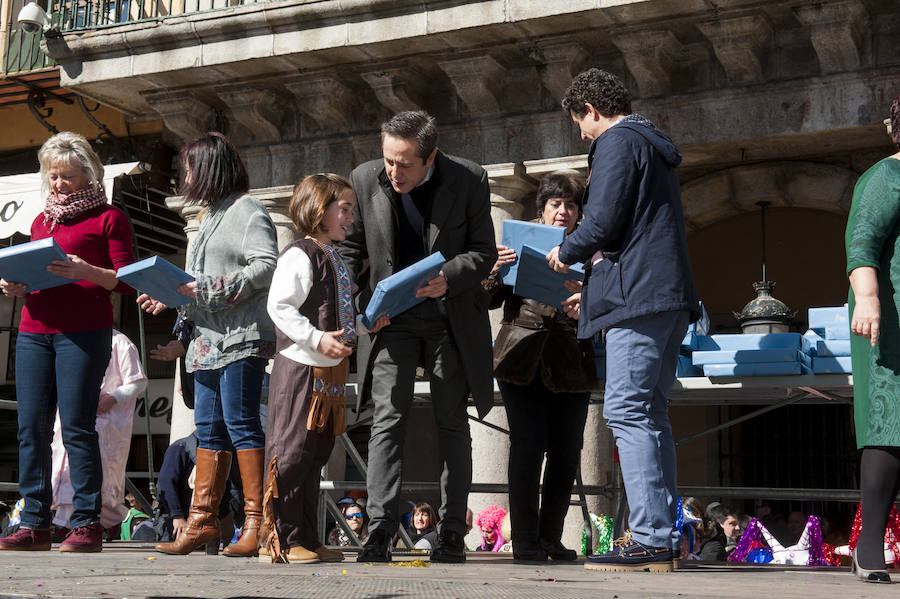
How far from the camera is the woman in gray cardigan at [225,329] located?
16.6 feet

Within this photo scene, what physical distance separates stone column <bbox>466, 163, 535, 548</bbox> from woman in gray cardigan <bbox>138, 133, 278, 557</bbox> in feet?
14.6

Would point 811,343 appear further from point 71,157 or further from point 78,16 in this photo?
point 78,16

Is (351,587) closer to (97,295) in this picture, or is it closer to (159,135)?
(97,295)

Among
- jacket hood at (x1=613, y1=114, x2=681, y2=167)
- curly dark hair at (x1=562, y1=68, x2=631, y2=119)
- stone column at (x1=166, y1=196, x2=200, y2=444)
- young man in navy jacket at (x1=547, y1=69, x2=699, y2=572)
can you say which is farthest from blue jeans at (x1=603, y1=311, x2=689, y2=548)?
stone column at (x1=166, y1=196, x2=200, y2=444)

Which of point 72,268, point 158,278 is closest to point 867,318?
point 158,278

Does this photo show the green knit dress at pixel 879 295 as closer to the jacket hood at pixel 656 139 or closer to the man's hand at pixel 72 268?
the jacket hood at pixel 656 139

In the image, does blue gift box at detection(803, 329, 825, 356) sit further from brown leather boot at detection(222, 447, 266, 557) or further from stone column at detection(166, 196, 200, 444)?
stone column at detection(166, 196, 200, 444)

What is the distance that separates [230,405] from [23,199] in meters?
7.42

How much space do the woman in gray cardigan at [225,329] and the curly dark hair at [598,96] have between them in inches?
56.2

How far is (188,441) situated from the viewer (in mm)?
7461

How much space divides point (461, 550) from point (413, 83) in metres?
6.34

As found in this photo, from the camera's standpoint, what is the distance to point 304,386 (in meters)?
4.62

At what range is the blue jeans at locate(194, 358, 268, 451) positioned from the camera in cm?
506

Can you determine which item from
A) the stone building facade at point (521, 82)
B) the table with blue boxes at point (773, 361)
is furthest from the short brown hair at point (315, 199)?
the stone building facade at point (521, 82)
